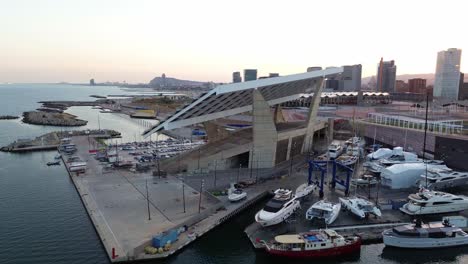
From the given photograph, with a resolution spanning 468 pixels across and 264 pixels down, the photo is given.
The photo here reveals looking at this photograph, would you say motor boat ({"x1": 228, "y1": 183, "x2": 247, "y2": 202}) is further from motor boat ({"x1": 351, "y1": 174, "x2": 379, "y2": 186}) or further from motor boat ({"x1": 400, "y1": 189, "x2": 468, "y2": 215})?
motor boat ({"x1": 400, "y1": 189, "x2": 468, "y2": 215})

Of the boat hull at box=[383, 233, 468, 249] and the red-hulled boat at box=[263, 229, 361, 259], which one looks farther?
the boat hull at box=[383, 233, 468, 249]

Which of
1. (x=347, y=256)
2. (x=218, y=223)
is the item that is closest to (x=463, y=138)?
(x=347, y=256)

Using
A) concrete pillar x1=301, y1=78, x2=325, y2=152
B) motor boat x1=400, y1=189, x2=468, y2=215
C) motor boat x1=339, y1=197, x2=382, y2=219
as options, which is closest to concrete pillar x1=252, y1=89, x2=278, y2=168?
concrete pillar x1=301, y1=78, x2=325, y2=152

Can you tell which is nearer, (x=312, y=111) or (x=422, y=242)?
(x=422, y=242)

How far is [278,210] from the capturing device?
2889cm

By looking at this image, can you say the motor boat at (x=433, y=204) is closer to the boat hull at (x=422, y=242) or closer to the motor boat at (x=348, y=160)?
the boat hull at (x=422, y=242)

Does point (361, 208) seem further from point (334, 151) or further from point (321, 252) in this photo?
point (334, 151)

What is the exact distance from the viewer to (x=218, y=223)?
29719 mm

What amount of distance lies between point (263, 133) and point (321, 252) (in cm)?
2180

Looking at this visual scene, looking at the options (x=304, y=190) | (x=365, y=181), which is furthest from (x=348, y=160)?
(x=304, y=190)

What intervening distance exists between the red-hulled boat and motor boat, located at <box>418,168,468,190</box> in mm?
16560

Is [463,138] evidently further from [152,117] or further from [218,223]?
[152,117]

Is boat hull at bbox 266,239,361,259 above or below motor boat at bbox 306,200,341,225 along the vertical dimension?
below

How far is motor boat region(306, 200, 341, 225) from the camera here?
29.0 m
